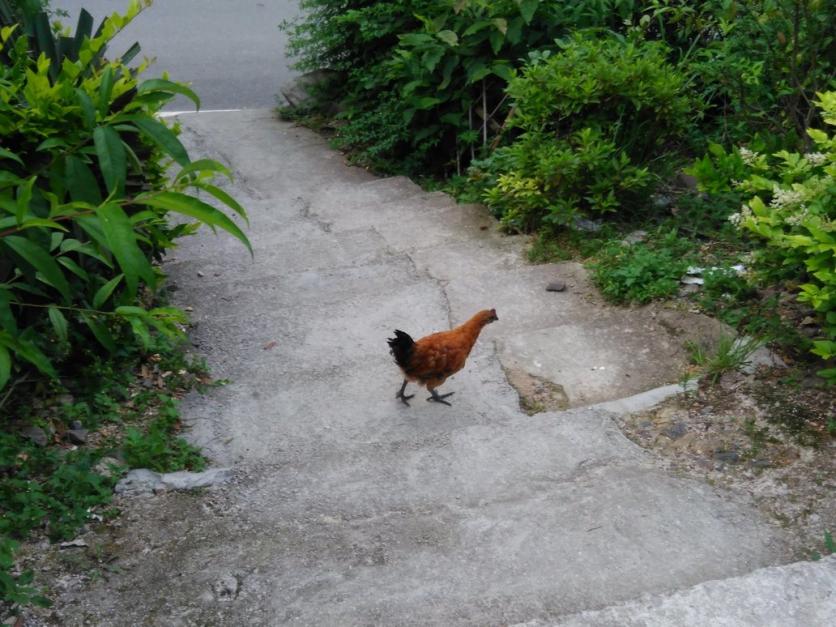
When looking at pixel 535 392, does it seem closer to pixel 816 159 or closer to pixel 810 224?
pixel 810 224

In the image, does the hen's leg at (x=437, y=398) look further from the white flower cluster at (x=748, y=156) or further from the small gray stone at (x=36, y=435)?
the white flower cluster at (x=748, y=156)

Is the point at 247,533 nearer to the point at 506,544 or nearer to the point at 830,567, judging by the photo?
the point at 506,544

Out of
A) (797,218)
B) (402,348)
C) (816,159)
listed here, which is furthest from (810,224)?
(402,348)

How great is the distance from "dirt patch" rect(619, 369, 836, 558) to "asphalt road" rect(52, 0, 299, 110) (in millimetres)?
7957

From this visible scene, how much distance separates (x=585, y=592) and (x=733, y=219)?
2.46m

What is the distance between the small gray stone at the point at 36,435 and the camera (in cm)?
380

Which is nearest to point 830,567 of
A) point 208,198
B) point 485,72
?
point 485,72

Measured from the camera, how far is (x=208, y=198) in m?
7.73

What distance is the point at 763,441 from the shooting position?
3863 mm

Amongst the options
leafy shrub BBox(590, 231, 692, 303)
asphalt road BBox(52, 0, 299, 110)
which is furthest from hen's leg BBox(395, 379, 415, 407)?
asphalt road BBox(52, 0, 299, 110)

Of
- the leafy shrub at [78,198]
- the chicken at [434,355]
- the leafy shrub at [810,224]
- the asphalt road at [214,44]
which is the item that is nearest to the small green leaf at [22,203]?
the leafy shrub at [78,198]

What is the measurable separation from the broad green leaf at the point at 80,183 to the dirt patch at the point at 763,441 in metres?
2.64

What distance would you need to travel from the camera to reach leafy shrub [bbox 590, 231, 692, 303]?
5.26 meters

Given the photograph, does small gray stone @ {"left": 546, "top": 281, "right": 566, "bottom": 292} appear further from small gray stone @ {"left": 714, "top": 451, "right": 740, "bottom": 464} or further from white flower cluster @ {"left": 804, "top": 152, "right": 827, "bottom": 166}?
small gray stone @ {"left": 714, "top": 451, "right": 740, "bottom": 464}
